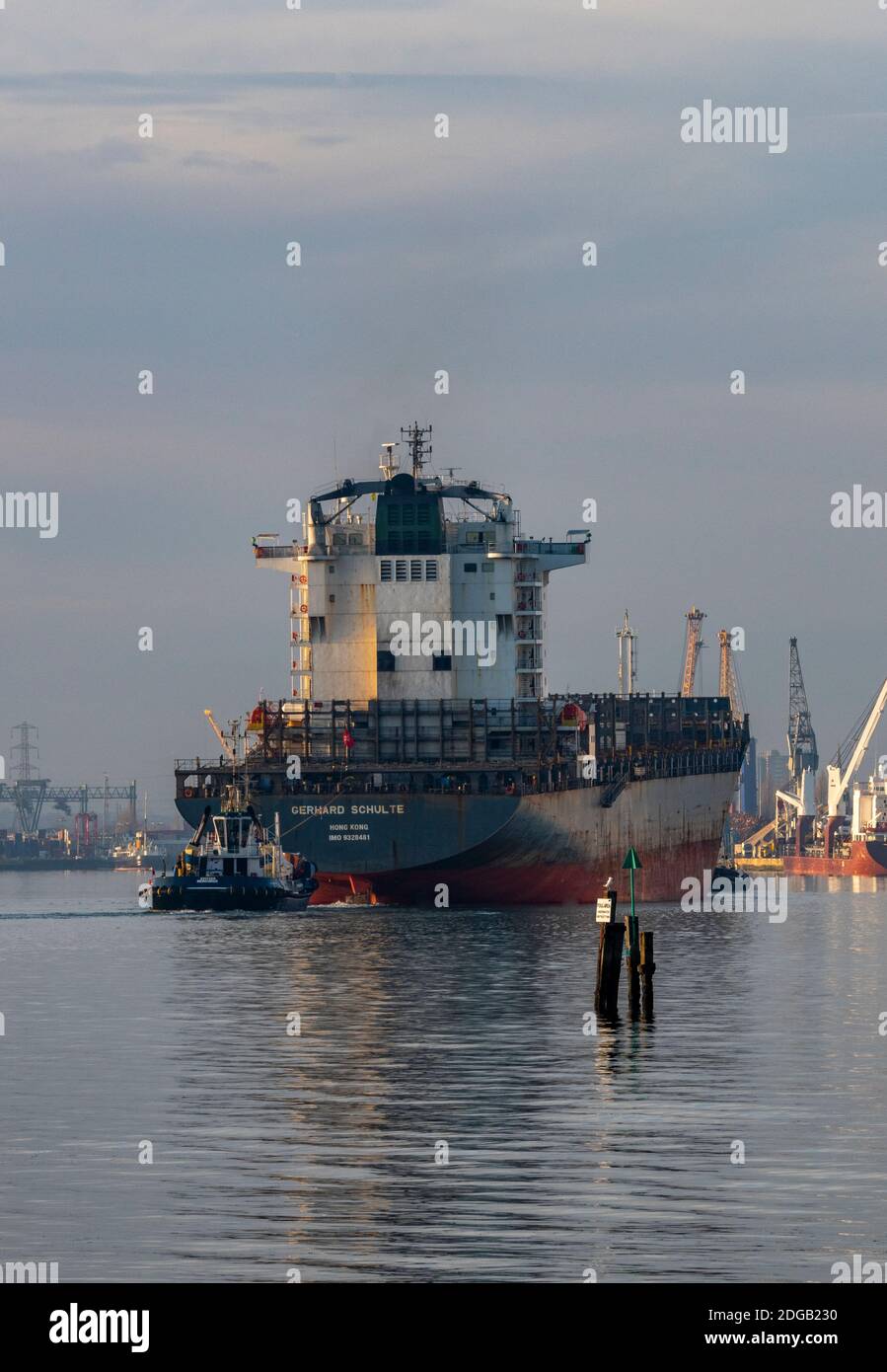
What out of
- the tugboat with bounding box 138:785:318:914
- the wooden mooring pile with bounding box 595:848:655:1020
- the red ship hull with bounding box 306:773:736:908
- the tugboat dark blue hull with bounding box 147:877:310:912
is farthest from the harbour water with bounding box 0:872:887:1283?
the red ship hull with bounding box 306:773:736:908

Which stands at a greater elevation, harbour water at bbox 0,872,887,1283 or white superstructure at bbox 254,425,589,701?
white superstructure at bbox 254,425,589,701

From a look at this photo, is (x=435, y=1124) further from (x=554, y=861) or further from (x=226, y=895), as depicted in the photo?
(x=554, y=861)

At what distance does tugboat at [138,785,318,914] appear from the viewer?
327 ft

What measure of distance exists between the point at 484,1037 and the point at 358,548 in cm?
6612

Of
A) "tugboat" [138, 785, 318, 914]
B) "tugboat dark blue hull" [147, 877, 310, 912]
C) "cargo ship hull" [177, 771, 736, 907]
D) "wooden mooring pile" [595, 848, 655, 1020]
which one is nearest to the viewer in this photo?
"wooden mooring pile" [595, 848, 655, 1020]

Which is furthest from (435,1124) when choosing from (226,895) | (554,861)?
(554,861)

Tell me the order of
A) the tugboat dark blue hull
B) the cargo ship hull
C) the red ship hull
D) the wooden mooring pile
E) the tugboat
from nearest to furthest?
the wooden mooring pile < the tugboat dark blue hull < the tugboat < the cargo ship hull < the red ship hull

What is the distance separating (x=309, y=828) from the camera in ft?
341

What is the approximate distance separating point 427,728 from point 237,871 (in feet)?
46.3

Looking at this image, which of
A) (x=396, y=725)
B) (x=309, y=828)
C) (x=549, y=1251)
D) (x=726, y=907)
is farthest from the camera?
(x=726, y=907)

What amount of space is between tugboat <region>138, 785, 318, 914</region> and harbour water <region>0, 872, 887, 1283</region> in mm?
28253

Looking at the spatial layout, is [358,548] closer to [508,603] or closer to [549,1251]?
[508,603]

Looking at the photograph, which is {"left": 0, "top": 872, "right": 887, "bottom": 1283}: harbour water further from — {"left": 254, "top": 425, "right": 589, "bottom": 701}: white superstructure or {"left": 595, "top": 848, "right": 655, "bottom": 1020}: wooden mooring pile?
{"left": 254, "top": 425, "right": 589, "bottom": 701}: white superstructure
